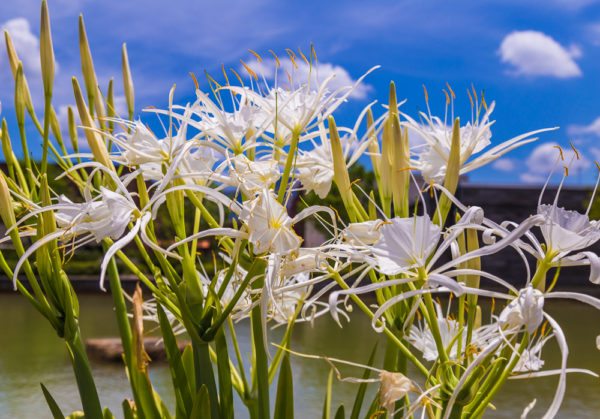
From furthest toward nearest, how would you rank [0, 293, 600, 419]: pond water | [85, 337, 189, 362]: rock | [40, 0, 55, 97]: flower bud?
[85, 337, 189, 362]: rock
[0, 293, 600, 419]: pond water
[40, 0, 55, 97]: flower bud

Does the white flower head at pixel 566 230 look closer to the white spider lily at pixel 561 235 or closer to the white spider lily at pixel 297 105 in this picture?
the white spider lily at pixel 561 235

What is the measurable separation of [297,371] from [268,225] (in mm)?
2768

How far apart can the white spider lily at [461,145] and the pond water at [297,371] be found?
1.68m

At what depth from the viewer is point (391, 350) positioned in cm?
73

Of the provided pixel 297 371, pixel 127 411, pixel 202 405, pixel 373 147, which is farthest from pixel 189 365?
pixel 297 371

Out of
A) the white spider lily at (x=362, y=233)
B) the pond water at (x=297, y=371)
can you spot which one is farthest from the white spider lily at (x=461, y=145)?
the pond water at (x=297, y=371)

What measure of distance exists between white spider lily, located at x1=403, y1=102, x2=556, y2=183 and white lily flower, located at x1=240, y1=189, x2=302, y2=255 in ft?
0.77

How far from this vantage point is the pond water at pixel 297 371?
2.52 meters

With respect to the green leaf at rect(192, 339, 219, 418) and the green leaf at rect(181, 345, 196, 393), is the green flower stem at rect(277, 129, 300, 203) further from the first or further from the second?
the green leaf at rect(181, 345, 196, 393)

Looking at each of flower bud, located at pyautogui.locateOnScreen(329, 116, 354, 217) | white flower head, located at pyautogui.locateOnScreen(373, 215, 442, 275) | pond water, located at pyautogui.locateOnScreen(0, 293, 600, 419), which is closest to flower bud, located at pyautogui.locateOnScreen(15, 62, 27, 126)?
flower bud, located at pyautogui.locateOnScreen(329, 116, 354, 217)

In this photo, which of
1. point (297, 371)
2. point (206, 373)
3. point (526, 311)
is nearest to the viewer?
point (526, 311)

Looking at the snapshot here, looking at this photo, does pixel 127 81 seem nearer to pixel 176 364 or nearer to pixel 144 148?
pixel 144 148

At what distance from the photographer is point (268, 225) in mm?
498

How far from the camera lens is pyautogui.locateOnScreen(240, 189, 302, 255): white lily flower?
0.50m
